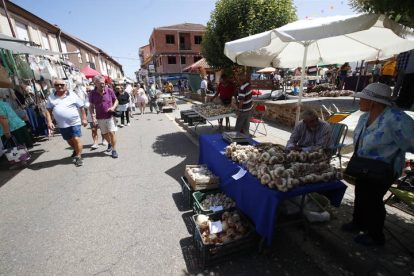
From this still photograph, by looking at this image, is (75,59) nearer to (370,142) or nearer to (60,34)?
(60,34)

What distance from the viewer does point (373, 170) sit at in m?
1.95

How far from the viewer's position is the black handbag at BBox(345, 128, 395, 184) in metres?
1.91

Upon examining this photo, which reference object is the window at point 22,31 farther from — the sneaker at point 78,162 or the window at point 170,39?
the window at point 170,39

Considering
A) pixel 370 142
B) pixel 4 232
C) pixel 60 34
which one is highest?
pixel 60 34

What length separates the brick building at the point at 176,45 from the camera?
118 feet

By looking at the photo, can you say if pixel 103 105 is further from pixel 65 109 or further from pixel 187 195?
pixel 187 195

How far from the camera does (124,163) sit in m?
5.02

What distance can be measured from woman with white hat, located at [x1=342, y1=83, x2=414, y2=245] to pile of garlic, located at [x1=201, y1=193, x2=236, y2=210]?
157 centimetres

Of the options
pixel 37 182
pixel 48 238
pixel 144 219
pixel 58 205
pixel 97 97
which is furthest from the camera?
pixel 97 97

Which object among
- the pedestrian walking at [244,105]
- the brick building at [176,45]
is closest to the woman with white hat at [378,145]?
the pedestrian walking at [244,105]

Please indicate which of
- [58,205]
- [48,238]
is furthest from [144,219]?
[58,205]

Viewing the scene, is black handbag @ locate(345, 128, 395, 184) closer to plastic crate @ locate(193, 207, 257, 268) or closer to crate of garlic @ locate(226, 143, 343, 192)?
crate of garlic @ locate(226, 143, 343, 192)

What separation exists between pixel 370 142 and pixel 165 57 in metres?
39.0

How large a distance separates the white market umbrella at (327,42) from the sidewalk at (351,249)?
7.96ft
